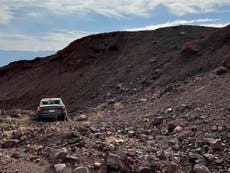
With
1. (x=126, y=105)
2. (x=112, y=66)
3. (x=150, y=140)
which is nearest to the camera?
(x=150, y=140)

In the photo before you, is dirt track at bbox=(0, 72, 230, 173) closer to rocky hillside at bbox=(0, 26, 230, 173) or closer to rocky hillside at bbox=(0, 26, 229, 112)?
rocky hillside at bbox=(0, 26, 230, 173)

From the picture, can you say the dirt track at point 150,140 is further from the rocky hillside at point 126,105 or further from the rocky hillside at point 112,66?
the rocky hillside at point 112,66

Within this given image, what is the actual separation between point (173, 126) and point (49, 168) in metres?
5.13

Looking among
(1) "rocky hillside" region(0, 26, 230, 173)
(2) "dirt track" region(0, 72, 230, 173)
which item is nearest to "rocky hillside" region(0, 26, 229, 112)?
(1) "rocky hillside" region(0, 26, 230, 173)

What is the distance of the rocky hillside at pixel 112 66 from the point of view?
24.0 m

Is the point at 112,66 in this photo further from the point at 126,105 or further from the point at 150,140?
the point at 150,140

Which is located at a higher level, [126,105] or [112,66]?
[112,66]

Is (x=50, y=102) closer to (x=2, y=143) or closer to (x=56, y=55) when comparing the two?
(x=2, y=143)

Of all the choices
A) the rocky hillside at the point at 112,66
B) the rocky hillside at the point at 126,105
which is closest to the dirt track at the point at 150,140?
the rocky hillside at the point at 126,105

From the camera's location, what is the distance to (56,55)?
36.7 metres

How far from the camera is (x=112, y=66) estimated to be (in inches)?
1167

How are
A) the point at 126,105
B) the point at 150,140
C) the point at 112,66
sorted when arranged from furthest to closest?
1. the point at 112,66
2. the point at 126,105
3. the point at 150,140

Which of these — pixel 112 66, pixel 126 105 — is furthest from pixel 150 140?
pixel 112 66

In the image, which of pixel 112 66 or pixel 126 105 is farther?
pixel 112 66
